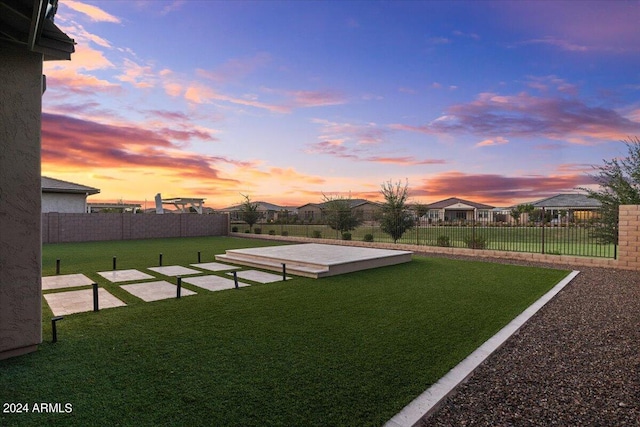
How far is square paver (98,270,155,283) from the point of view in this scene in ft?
24.8

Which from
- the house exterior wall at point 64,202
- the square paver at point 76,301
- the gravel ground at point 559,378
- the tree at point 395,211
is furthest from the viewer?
the house exterior wall at point 64,202

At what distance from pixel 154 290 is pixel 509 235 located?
499 inches

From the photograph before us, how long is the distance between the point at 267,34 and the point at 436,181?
13609 mm

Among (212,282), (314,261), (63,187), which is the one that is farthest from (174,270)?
(63,187)

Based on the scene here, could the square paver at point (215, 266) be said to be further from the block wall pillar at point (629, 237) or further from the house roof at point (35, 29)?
the block wall pillar at point (629, 237)

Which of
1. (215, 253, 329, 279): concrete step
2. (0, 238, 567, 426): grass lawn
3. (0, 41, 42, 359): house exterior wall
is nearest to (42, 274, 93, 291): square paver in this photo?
(0, 238, 567, 426): grass lawn

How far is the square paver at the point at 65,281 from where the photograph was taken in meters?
6.85

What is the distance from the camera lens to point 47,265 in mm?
9641

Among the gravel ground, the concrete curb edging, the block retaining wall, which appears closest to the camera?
the concrete curb edging

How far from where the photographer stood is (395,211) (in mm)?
15664

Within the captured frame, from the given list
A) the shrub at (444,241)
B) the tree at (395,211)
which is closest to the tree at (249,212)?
the tree at (395,211)

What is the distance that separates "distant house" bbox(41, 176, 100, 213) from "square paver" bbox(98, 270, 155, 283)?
17876 millimetres

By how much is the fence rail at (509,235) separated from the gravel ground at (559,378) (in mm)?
7164

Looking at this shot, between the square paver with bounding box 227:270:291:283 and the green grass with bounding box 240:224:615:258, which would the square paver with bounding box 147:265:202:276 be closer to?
the square paver with bounding box 227:270:291:283
